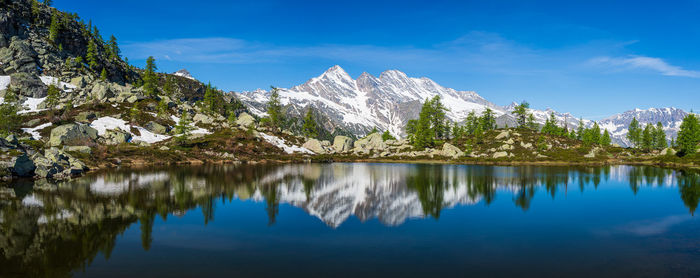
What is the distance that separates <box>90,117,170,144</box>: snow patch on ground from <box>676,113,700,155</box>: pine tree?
14782 cm

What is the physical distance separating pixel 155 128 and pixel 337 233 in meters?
106

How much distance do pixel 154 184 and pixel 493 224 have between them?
36.7 meters

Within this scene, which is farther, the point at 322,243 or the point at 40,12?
the point at 40,12

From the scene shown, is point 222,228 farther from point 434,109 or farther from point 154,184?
point 434,109

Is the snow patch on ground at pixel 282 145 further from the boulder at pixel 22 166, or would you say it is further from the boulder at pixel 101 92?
the boulder at pixel 22 166

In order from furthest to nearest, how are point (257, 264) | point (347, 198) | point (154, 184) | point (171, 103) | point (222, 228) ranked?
point (171, 103)
point (154, 184)
point (347, 198)
point (222, 228)
point (257, 264)

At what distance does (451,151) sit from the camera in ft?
392

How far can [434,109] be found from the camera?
145750mm

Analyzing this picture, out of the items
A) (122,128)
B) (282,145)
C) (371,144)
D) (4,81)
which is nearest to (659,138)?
(371,144)

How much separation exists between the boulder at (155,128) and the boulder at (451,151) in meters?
86.2

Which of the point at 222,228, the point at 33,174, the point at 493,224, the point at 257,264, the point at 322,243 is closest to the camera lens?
the point at 257,264

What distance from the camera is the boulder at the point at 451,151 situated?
385 feet

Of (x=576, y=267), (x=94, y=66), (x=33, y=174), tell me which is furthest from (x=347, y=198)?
(x=94, y=66)

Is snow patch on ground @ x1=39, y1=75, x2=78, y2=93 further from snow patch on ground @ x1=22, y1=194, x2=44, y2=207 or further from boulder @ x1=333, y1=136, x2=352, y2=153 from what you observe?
snow patch on ground @ x1=22, y1=194, x2=44, y2=207
